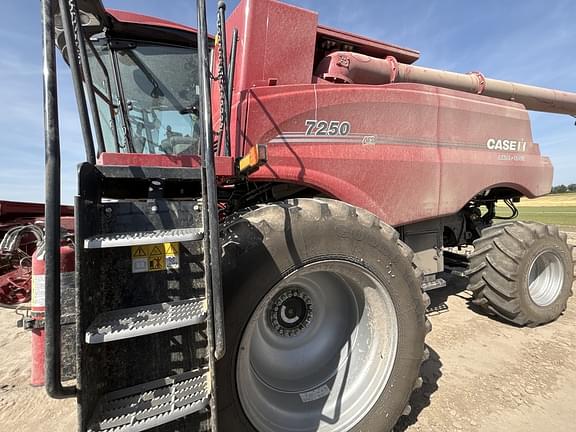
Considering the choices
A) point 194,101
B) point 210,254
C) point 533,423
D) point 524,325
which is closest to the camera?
point 210,254

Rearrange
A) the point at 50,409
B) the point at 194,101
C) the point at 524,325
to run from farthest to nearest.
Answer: the point at 524,325 → the point at 194,101 → the point at 50,409

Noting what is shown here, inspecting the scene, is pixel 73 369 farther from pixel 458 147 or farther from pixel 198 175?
pixel 458 147

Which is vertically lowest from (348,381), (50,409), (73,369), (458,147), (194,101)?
(50,409)

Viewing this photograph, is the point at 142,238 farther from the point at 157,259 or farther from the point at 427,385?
the point at 427,385

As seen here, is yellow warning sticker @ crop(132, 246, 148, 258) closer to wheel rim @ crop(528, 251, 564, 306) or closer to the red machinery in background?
the red machinery in background

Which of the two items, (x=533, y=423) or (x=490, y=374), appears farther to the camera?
(x=490, y=374)

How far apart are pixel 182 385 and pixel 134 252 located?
1.87ft

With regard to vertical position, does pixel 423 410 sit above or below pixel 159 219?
below

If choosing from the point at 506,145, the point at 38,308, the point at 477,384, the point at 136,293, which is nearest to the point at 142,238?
the point at 136,293

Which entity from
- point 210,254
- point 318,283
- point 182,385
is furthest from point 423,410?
point 210,254

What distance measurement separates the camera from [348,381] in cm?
210

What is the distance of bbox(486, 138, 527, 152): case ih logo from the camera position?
3480 millimetres

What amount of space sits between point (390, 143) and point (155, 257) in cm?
211

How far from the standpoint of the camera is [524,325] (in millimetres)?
3705
